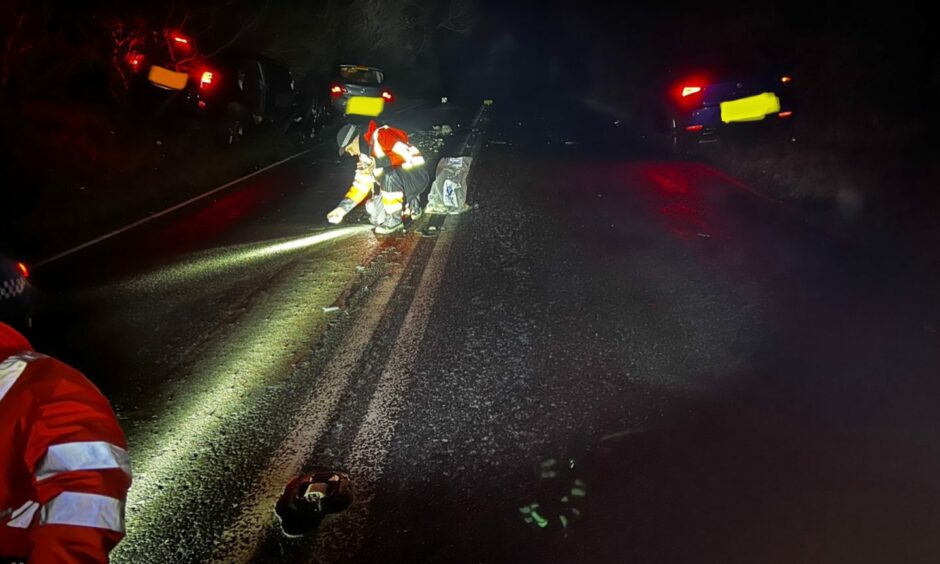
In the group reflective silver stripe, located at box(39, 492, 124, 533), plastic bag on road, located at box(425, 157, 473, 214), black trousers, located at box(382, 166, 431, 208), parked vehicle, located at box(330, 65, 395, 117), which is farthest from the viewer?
parked vehicle, located at box(330, 65, 395, 117)

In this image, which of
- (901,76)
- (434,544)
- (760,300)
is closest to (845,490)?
(434,544)

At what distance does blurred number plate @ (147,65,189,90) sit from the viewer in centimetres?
1288

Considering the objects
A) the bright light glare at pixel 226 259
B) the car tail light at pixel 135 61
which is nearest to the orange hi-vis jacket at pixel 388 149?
the bright light glare at pixel 226 259

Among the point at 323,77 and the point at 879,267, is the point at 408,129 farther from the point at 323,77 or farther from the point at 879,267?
the point at 879,267

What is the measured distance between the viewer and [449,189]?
866cm

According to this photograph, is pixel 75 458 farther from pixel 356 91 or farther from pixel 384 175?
pixel 356 91

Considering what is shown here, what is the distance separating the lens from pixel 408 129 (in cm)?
1831

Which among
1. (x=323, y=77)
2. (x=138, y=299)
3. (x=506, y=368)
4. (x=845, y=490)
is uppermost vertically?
(x=323, y=77)

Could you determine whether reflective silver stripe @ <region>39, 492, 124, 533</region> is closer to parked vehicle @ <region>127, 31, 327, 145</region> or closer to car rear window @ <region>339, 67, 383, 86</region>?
parked vehicle @ <region>127, 31, 327, 145</region>

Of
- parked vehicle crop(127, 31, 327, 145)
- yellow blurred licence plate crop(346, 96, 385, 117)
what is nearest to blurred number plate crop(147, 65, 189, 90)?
parked vehicle crop(127, 31, 327, 145)

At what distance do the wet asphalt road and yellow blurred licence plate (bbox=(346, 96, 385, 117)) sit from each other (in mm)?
11460

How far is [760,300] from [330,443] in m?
3.57

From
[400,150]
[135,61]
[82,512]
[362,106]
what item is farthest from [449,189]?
[362,106]

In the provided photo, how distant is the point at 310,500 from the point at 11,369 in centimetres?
178
